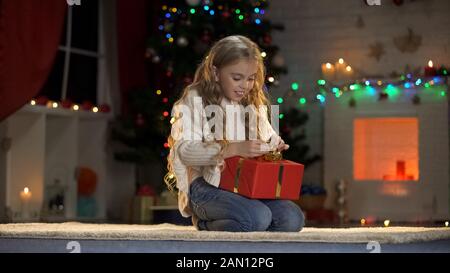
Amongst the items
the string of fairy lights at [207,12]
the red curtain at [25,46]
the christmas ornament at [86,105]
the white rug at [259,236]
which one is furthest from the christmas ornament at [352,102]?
the white rug at [259,236]

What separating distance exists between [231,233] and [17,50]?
3398mm

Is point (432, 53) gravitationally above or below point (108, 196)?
above

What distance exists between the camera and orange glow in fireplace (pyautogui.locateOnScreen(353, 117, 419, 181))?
662 centimetres

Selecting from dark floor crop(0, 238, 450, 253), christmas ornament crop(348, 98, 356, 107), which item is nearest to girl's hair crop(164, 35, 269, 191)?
dark floor crop(0, 238, 450, 253)

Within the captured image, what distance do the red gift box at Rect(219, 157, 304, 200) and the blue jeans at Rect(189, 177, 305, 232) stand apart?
0.04 meters

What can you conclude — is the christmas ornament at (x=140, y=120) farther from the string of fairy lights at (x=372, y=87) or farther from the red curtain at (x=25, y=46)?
the string of fairy lights at (x=372, y=87)

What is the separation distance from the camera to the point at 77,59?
6.69 m

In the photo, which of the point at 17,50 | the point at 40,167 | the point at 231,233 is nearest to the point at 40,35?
the point at 17,50

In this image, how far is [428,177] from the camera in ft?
20.8

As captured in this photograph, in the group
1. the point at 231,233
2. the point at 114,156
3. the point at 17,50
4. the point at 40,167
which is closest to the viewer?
the point at 231,233

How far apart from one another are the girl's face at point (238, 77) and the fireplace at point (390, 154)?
3.71 meters

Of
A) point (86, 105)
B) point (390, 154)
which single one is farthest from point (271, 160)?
point (390, 154)

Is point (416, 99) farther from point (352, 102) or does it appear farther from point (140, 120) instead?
point (140, 120)

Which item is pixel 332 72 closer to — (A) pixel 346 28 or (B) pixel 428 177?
(A) pixel 346 28
